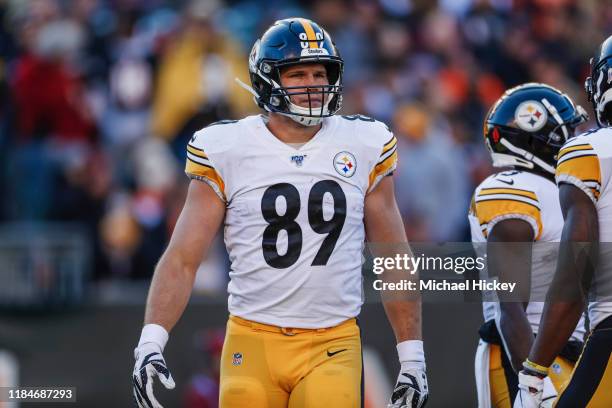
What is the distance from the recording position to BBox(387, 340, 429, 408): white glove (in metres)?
4.60

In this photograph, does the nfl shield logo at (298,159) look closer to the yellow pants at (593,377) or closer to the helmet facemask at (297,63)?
the helmet facemask at (297,63)

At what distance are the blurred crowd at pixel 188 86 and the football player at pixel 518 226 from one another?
4.38 meters

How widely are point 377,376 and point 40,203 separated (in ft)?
10.7

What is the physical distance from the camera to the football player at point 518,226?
4.89 m

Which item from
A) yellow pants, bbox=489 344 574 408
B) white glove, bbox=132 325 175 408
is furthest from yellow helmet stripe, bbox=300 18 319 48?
yellow pants, bbox=489 344 574 408

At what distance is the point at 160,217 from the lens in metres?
9.44

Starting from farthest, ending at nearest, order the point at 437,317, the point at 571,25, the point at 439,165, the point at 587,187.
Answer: the point at 571,25, the point at 439,165, the point at 437,317, the point at 587,187

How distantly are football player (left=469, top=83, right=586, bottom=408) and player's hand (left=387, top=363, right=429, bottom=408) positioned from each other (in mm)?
419

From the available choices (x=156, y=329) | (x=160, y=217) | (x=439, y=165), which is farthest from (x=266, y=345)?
(x=439, y=165)

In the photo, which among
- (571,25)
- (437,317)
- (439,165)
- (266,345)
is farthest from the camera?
(571,25)

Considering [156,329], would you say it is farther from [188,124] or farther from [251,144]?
[188,124]

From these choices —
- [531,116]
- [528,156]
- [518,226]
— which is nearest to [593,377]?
[518,226]

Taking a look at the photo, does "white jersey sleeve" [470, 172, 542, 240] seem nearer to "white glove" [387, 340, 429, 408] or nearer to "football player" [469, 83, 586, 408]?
"football player" [469, 83, 586, 408]

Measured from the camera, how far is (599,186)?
4223 millimetres
